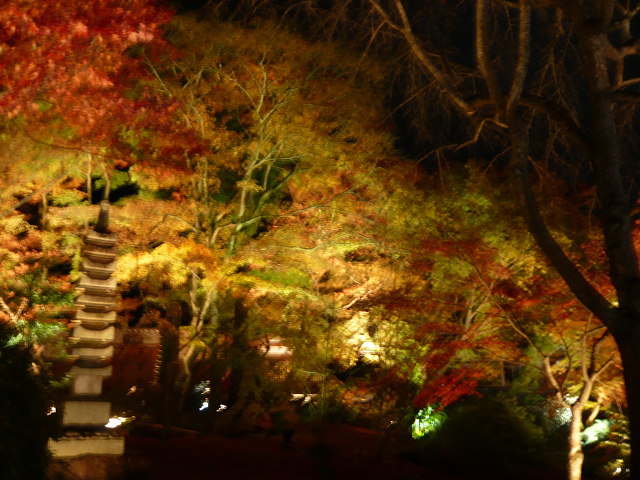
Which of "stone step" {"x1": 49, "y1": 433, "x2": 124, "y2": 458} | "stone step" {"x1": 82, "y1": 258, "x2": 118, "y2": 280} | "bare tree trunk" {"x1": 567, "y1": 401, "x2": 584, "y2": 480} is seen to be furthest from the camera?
"bare tree trunk" {"x1": 567, "y1": 401, "x2": 584, "y2": 480}

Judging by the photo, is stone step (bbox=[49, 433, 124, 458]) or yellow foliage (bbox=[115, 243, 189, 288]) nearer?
stone step (bbox=[49, 433, 124, 458])

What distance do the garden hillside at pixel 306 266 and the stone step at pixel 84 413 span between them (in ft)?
14.5

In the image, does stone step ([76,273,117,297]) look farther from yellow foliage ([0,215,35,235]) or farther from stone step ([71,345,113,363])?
yellow foliage ([0,215,35,235])

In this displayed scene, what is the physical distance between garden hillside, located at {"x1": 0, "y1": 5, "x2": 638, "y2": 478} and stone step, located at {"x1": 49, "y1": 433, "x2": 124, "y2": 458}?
4.38 meters

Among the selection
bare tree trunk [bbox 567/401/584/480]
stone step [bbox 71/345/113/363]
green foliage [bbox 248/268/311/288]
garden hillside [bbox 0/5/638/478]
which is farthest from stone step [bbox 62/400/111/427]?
bare tree trunk [bbox 567/401/584/480]

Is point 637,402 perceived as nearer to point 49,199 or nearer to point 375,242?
point 375,242

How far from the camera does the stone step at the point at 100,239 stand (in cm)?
812

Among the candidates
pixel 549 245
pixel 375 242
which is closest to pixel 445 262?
pixel 375 242

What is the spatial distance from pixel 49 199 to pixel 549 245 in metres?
13.6

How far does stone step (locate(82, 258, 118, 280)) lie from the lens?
7988 millimetres

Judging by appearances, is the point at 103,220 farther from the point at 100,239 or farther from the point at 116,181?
the point at 116,181

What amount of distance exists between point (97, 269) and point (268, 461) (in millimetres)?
5065

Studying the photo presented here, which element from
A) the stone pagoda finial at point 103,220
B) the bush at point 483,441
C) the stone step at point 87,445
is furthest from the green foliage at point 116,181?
the bush at point 483,441

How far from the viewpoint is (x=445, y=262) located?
13.3 meters
